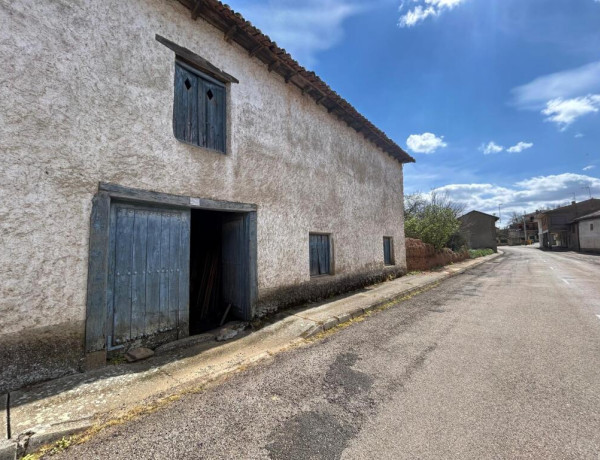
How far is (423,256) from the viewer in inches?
603

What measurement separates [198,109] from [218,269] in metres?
3.74

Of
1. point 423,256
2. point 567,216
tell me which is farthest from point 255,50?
point 567,216

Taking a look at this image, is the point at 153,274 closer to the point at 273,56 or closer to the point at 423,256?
A: the point at 273,56

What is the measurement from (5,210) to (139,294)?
1.95 metres

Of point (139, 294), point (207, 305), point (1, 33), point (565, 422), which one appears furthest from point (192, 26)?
point (565, 422)

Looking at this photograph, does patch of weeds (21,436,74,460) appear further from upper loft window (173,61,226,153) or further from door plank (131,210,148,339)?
upper loft window (173,61,226,153)

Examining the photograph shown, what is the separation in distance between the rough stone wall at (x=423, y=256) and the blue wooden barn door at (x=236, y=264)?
10.3 meters

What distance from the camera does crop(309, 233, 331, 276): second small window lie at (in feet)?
25.9

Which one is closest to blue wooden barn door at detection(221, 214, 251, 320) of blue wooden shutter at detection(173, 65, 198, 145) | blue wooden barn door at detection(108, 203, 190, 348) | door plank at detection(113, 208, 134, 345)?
blue wooden barn door at detection(108, 203, 190, 348)

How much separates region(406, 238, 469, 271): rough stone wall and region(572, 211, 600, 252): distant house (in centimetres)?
2558

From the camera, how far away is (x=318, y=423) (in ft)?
8.75

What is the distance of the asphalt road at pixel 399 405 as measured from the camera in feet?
7.57

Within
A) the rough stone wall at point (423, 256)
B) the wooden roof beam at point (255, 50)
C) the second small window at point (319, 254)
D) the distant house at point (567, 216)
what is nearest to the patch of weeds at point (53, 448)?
the second small window at point (319, 254)

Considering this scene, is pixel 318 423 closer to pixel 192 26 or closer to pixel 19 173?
pixel 19 173
